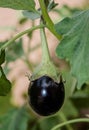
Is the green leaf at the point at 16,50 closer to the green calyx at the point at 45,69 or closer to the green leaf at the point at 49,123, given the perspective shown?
the green leaf at the point at 49,123

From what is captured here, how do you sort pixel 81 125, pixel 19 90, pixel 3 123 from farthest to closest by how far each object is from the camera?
pixel 19 90 < pixel 81 125 < pixel 3 123

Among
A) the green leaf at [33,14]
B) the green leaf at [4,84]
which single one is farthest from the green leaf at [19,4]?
the green leaf at [4,84]

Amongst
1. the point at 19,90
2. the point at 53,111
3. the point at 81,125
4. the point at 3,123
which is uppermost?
the point at 53,111

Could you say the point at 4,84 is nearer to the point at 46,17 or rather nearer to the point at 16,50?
the point at 46,17

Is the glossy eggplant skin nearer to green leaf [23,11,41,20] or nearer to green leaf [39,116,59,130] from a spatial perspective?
green leaf [23,11,41,20]

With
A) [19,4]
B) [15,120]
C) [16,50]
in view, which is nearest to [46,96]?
[19,4]

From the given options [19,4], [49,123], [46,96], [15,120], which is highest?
[19,4]

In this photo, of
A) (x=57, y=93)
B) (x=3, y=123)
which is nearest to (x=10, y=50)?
(x=3, y=123)

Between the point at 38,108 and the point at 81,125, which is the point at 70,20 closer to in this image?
the point at 38,108

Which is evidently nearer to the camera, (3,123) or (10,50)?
(3,123)
